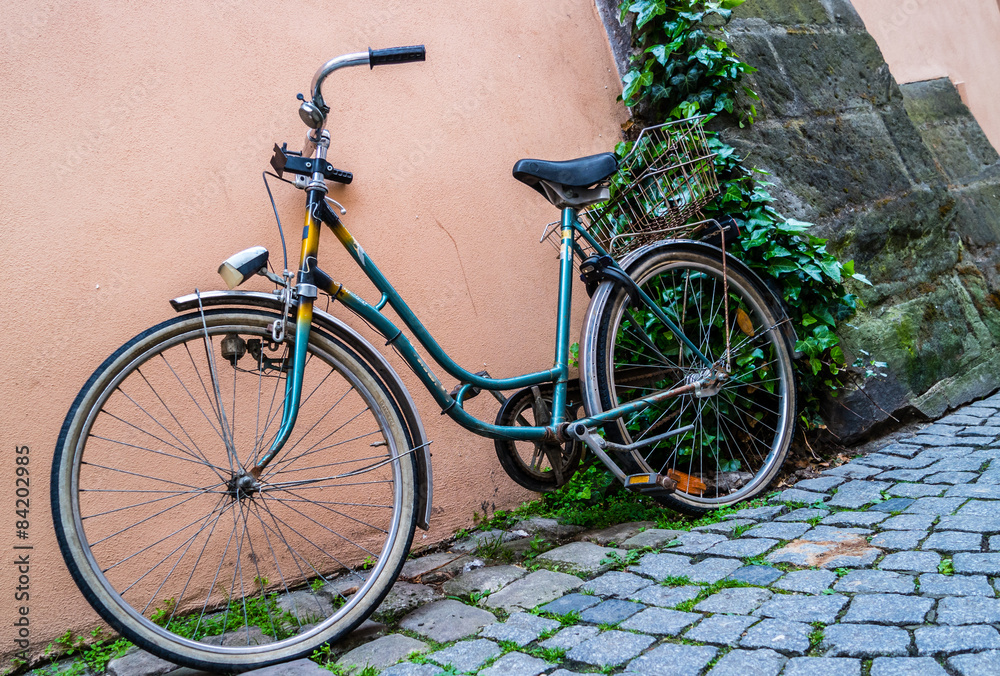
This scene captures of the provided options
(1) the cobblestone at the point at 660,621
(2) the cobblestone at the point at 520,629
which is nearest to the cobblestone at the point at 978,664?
(1) the cobblestone at the point at 660,621

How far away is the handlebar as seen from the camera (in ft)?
7.08

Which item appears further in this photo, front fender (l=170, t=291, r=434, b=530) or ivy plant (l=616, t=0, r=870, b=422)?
ivy plant (l=616, t=0, r=870, b=422)

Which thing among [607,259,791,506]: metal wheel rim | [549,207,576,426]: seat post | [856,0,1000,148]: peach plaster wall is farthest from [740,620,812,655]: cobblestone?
[856,0,1000,148]: peach plaster wall

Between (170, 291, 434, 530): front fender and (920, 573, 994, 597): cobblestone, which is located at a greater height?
(170, 291, 434, 530): front fender

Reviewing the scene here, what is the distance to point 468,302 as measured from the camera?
326 centimetres

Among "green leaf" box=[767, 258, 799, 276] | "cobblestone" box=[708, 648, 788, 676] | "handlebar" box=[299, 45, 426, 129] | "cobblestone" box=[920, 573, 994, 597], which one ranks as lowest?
"cobblestone" box=[920, 573, 994, 597]

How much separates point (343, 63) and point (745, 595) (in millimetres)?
1936

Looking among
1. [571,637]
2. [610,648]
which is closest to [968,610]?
[610,648]

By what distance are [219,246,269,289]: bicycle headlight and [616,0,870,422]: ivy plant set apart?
2095mm

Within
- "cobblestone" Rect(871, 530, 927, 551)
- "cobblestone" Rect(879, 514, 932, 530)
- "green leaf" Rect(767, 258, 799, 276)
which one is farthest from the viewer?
"green leaf" Rect(767, 258, 799, 276)

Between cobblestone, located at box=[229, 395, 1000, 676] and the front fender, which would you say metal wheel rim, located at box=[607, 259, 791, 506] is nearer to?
cobblestone, located at box=[229, 395, 1000, 676]

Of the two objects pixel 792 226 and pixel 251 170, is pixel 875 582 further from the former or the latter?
pixel 251 170

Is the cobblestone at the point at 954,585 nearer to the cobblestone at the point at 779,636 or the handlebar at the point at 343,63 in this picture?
the cobblestone at the point at 779,636

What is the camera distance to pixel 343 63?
2.16 meters
